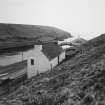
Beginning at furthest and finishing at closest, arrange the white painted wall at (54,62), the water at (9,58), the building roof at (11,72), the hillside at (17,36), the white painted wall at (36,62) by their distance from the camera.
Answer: the hillside at (17,36)
the water at (9,58)
the white painted wall at (54,62)
the white painted wall at (36,62)
the building roof at (11,72)

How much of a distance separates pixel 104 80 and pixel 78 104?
2271 millimetres

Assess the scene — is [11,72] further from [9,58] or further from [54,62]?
[9,58]

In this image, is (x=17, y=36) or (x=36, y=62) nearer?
(x=36, y=62)

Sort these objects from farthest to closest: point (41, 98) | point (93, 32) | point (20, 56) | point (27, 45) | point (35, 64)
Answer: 1. point (93, 32)
2. point (27, 45)
3. point (20, 56)
4. point (35, 64)
5. point (41, 98)

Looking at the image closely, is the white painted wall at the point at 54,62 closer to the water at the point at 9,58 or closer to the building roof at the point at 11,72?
the building roof at the point at 11,72

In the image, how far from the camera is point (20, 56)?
119 ft

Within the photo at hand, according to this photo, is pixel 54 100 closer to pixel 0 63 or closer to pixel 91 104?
pixel 91 104

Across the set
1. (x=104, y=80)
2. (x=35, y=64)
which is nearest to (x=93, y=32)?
(x=35, y=64)

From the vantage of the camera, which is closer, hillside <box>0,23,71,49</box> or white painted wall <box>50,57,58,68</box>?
white painted wall <box>50,57,58,68</box>

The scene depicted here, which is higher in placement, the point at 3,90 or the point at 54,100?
the point at 54,100

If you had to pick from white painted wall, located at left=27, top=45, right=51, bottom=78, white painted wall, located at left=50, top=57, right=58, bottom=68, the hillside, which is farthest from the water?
white painted wall, located at left=50, top=57, right=58, bottom=68

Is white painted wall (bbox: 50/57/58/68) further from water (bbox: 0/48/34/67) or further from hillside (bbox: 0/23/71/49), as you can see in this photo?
hillside (bbox: 0/23/71/49)

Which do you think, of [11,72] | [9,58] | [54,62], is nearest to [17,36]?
[9,58]

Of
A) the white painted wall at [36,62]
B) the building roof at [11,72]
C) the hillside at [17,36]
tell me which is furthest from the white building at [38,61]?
the hillside at [17,36]
